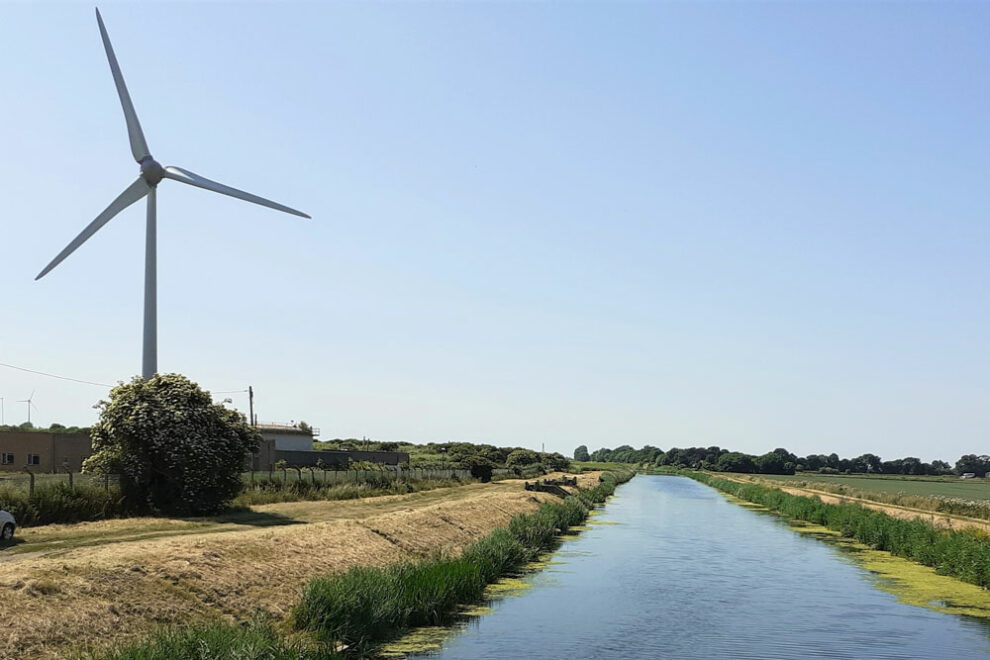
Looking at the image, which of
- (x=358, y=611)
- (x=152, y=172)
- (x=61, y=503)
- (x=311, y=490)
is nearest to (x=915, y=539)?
(x=358, y=611)

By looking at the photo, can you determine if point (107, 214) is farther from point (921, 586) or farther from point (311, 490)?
point (921, 586)

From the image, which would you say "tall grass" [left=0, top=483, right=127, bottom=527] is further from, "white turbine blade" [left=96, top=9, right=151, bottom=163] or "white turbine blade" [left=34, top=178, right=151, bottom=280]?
"white turbine blade" [left=96, top=9, right=151, bottom=163]

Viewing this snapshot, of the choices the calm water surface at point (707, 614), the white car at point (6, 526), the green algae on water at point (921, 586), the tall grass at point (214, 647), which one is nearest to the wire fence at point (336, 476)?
the calm water surface at point (707, 614)

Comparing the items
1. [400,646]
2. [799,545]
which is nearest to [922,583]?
[799,545]

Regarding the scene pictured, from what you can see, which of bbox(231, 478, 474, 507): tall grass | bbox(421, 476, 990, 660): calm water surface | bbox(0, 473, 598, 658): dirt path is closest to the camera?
bbox(0, 473, 598, 658): dirt path

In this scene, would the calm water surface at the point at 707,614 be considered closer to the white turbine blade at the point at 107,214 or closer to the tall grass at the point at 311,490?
the tall grass at the point at 311,490

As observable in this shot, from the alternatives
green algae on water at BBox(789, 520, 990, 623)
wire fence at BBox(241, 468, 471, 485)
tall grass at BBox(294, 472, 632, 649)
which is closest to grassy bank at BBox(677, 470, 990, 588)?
green algae on water at BBox(789, 520, 990, 623)
